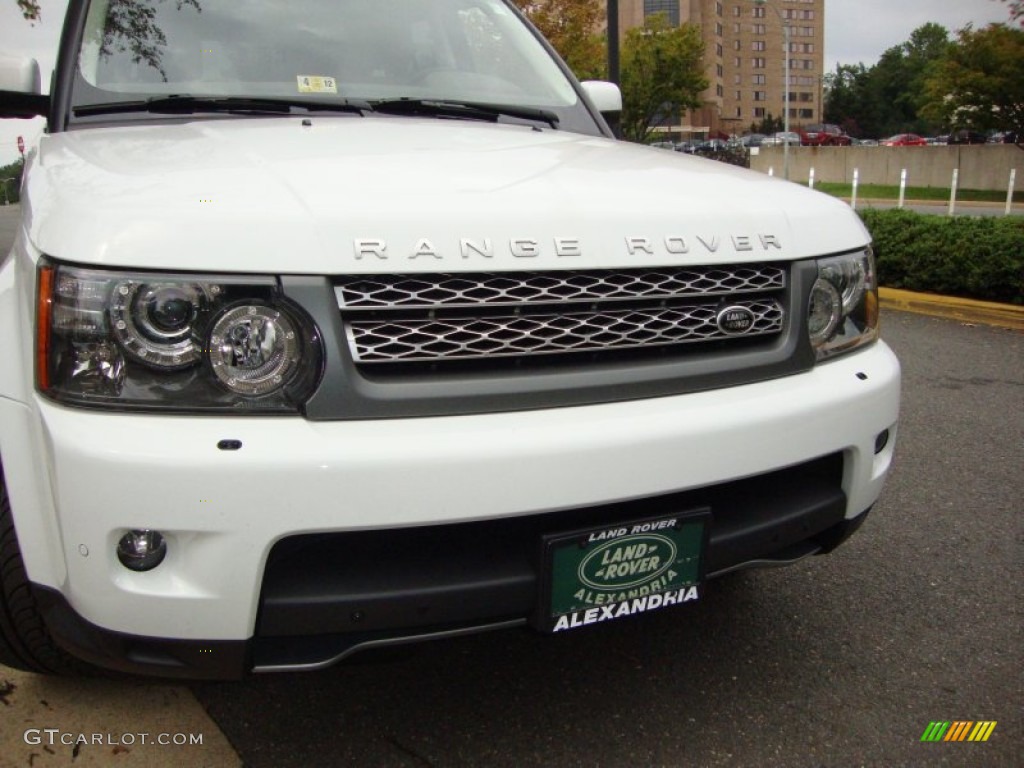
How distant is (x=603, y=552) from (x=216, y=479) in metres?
0.74

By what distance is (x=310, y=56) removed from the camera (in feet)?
9.21

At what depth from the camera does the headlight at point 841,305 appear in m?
2.11

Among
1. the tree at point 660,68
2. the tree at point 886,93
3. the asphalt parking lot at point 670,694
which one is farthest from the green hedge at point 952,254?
the tree at point 886,93

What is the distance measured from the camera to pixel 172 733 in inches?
82.7

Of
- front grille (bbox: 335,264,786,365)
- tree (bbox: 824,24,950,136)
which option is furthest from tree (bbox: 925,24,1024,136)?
tree (bbox: 824,24,950,136)

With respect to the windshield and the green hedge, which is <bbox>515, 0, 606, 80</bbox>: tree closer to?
the green hedge

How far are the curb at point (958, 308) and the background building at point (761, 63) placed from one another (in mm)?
94506

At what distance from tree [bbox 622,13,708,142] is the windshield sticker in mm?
33029

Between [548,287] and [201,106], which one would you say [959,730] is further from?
[201,106]

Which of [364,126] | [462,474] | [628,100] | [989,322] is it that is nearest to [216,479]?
[462,474]

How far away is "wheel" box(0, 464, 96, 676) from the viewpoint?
1.72 m

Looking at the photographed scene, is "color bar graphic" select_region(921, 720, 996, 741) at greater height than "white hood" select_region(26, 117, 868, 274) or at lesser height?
lesser

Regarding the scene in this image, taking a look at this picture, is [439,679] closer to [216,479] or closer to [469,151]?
[216,479]

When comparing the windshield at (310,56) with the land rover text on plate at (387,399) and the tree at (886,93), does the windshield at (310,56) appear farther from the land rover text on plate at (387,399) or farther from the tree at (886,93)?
the tree at (886,93)
